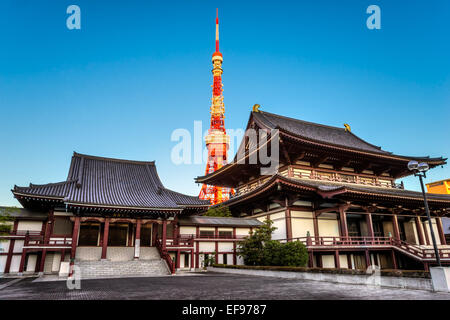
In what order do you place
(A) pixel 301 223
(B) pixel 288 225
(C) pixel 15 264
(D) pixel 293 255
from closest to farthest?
(D) pixel 293 255 → (C) pixel 15 264 → (B) pixel 288 225 → (A) pixel 301 223

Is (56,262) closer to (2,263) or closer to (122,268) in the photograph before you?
(2,263)

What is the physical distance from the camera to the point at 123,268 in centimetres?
1939

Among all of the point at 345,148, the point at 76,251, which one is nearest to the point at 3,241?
the point at 76,251

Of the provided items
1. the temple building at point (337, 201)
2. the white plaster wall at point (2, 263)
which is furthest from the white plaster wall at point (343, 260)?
the white plaster wall at point (2, 263)

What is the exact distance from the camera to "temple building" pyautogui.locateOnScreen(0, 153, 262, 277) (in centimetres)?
1948

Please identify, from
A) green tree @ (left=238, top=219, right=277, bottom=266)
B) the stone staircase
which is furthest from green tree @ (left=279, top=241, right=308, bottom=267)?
the stone staircase

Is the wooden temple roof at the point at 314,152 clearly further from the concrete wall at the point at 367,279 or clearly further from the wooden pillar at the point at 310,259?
the concrete wall at the point at 367,279

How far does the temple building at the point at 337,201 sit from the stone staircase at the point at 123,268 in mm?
9541

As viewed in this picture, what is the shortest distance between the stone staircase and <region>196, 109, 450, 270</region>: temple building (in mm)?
9541

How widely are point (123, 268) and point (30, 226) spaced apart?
759 cm

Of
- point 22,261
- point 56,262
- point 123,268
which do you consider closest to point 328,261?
point 123,268

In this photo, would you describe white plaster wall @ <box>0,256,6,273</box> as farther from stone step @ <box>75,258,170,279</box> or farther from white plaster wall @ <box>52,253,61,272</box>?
stone step @ <box>75,258,170,279</box>

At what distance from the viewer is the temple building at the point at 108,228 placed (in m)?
19.5
